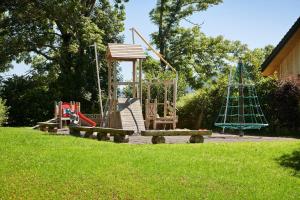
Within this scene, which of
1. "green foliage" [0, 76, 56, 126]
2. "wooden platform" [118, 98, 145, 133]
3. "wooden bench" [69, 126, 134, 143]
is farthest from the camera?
"green foliage" [0, 76, 56, 126]

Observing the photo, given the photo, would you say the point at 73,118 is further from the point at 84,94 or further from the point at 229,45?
the point at 229,45

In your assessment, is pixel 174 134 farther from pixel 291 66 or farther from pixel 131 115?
pixel 291 66

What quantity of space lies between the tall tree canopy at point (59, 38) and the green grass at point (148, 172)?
20.7 meters

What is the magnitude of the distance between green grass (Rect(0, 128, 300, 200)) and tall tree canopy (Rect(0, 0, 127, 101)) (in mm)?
20680

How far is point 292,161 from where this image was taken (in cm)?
1207

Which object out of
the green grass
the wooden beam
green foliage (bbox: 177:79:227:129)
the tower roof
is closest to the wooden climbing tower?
the tower roof

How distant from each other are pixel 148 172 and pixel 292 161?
12.9 ft

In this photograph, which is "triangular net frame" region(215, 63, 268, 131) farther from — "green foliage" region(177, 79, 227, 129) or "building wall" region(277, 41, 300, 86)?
"building wall" region(277, 41, 300, 86)

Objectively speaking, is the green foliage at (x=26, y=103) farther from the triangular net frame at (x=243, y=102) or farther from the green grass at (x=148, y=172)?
the green grass at (x=148, y=172)

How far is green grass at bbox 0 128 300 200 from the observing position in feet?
30.6

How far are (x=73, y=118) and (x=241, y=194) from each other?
12274 millimetres

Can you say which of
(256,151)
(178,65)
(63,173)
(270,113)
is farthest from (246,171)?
(178,65)

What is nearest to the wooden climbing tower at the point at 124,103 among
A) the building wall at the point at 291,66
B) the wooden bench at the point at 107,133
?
the wooden bench at the point at 107,133

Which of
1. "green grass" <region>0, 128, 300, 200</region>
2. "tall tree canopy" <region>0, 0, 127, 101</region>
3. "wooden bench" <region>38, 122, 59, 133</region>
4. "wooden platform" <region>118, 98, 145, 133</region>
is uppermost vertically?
"tall tree canopy" <region>0, 0, 127, 101</region>
